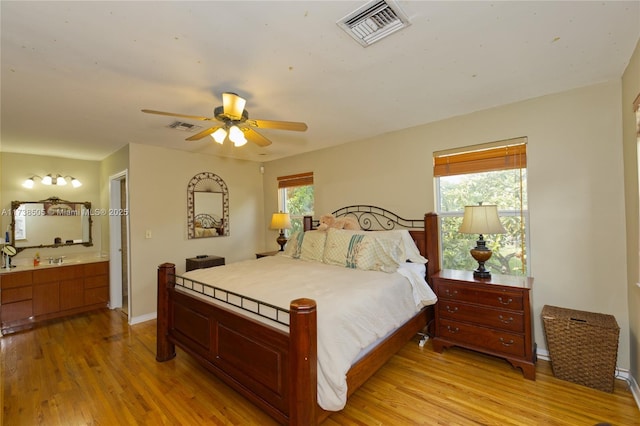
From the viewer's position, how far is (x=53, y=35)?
1.59 metres

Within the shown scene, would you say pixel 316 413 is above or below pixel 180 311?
below

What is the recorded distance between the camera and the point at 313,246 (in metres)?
3.52

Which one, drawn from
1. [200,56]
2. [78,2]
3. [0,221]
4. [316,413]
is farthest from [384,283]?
[0,221]

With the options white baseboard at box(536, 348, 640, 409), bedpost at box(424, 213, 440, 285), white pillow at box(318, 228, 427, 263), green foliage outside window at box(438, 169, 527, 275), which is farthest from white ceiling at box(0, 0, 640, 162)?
white baseboard at box(536, 348, 640, 409)

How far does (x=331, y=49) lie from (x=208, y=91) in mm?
1107

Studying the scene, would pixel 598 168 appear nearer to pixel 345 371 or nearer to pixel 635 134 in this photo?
pixel 635 134

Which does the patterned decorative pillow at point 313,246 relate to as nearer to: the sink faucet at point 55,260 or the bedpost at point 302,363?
the bedpost at point 302,363

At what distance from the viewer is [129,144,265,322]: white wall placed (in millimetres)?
3824

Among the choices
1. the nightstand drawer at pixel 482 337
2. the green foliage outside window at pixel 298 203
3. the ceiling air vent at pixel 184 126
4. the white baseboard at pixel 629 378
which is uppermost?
the ceiling air vent at pixel 184 126

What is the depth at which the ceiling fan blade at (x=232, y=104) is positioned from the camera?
6.59ft

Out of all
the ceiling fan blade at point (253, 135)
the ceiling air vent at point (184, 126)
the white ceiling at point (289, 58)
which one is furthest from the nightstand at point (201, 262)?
the ceiling fan blade at point (253, 135)

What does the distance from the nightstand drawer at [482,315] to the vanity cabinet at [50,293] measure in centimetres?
473

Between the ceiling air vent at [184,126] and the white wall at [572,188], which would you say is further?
the ceiling air vent at [184,126]

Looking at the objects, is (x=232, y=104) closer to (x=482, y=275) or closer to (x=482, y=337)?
(x=482, y=275)
